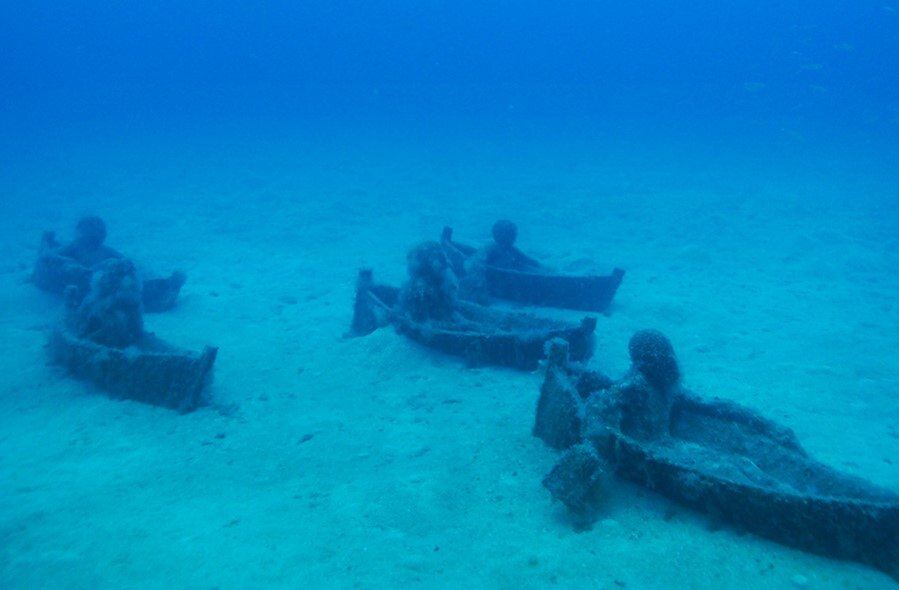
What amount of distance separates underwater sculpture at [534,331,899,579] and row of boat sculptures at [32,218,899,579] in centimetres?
1

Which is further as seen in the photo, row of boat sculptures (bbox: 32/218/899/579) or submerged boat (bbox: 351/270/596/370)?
submerged boat (bbox: 351/270/596/370)

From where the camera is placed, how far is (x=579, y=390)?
679 cm

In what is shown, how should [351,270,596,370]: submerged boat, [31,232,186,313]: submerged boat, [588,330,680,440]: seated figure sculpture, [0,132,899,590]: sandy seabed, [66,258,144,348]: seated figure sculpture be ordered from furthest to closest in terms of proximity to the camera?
[31,232,186,313]: submerged boat < [66,258,144,348]: seated figure sculpture < [351,270,596,370]: submerged boat < [588,330,680,440]: seated figure sculpture < [0,132,899,590]: sandy seabed

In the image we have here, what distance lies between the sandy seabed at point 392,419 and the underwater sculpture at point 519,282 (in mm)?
508

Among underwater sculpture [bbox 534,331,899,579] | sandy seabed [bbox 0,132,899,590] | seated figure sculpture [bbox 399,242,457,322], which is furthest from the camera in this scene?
seated figure sculpture [bbox 399,242,457,322]

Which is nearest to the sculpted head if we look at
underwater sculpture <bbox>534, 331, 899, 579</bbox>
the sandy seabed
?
the sandy seabed

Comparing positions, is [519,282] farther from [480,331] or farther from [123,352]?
[123,352]

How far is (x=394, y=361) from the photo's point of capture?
9.65 meters

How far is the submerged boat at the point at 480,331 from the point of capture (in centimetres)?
895

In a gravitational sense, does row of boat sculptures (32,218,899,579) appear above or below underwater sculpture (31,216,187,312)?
above

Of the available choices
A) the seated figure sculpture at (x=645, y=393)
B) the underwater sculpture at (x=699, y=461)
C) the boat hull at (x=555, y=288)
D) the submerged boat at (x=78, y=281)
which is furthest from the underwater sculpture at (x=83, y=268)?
the seated figure sculpture at (x=645, y=393)

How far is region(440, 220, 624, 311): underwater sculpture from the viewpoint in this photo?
39.8 feet

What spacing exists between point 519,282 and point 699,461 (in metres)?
7.59

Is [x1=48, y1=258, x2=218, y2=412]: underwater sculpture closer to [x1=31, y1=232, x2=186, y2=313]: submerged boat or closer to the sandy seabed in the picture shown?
the sandy seabed
